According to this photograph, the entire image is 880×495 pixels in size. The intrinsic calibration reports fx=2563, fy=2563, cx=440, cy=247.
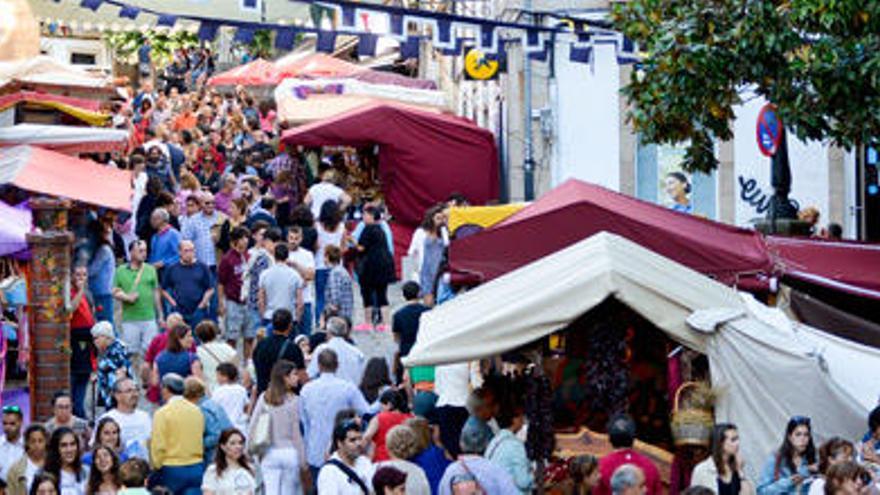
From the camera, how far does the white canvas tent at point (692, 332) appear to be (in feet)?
53.2

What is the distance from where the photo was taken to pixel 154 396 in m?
20.4

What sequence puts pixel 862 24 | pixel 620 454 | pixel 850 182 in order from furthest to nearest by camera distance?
pixel 850 182, pixel 862 24, pixel 620 454

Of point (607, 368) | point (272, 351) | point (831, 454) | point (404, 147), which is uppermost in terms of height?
point (404, 147)

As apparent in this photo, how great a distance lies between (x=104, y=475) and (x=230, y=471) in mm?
908

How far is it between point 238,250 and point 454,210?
2.27 metres

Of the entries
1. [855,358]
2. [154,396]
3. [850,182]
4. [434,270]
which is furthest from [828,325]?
[850,182]

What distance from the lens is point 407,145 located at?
33.9 m

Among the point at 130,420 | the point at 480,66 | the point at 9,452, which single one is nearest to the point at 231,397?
the point at 130,420

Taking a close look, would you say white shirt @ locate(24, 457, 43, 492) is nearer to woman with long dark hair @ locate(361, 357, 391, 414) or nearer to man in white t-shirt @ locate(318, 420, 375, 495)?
man in white t-shirt @ locate(318, 420, 375, 495)

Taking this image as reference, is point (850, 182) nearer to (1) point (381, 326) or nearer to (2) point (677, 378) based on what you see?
(1) point (381, 326)

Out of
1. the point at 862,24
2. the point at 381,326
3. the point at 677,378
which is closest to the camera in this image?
the point at 677,378

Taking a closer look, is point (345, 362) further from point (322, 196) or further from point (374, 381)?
point (322, 196)

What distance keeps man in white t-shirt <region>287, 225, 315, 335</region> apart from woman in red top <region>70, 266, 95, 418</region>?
2828 mm

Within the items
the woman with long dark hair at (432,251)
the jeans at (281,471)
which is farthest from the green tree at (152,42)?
the jeans at (281,471)
